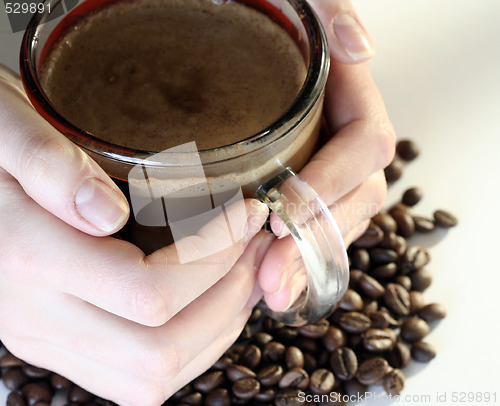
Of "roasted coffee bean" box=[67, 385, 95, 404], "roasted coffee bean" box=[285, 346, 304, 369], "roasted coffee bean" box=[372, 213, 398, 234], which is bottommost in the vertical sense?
"roasted coffee bean" box=[285, 346, 304, 369]

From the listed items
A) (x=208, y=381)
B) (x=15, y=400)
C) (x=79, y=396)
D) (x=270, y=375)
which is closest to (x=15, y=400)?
(x=15, y=400)

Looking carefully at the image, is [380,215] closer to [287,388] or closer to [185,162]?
[287,388]

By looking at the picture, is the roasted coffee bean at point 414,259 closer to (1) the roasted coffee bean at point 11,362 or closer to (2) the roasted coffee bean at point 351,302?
(2) the roasted coffee bean at point 351,302

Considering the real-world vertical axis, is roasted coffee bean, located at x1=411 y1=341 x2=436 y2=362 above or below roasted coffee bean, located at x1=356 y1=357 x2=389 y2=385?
below

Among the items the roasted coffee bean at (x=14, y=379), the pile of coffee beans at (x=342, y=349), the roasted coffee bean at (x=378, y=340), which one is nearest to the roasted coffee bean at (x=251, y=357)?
the pile of coffee beans at (x=342, y=349)

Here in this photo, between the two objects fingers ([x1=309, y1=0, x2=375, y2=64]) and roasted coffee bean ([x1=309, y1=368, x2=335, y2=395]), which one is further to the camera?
roasted coffee bean ([x1=309, y1=368, x2=335, y2=395])

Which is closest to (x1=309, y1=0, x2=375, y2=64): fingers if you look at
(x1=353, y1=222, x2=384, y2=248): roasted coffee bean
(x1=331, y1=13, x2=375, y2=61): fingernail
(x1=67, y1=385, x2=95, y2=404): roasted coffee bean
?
(x1=331, y1=13, x2=375, y2=61): fingernail

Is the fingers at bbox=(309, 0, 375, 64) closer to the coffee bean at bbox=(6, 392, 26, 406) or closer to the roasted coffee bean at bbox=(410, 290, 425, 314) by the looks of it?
the roasted coffee bean at bbox=(410, 290, 425, 314)

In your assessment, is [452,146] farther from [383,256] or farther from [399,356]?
[399,356]
